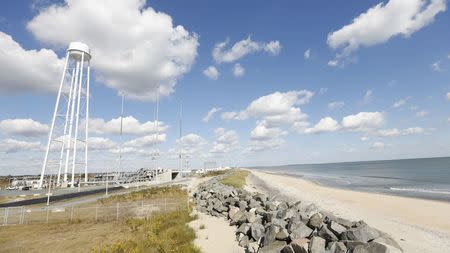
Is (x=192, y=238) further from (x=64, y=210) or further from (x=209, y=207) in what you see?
(x=64, y=210)

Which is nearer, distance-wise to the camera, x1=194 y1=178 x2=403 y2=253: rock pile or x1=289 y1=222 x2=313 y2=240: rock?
x1=194 y1=178 x2=403 y2=253: rock pile

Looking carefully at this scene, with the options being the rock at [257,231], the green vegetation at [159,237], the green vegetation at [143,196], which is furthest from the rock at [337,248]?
the green vegetation at [143,196]

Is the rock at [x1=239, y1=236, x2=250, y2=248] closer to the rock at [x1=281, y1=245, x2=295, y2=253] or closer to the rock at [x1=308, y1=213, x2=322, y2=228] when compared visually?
the rock at [x1=308, y1=213, x2=322, y2=228]

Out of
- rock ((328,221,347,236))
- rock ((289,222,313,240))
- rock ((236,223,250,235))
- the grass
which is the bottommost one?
rock ((236,223,250,235))

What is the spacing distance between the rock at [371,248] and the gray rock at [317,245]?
1354 millimetres

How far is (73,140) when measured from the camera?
77938 millimetres

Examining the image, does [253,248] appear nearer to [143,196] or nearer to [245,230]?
[245,230]

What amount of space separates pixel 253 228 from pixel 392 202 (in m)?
28.1

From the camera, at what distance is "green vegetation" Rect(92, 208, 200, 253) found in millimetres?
16403

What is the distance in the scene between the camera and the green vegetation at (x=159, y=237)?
16403 millimetres

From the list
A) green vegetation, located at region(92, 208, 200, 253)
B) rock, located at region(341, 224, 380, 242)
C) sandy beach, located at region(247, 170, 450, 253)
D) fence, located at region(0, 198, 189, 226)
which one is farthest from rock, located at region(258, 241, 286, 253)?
fence, located at region(0, 198, 189, 226)

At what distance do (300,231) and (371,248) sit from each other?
4209 millimetres

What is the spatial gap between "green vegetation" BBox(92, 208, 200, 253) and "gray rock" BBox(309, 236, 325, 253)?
5989 millimetres

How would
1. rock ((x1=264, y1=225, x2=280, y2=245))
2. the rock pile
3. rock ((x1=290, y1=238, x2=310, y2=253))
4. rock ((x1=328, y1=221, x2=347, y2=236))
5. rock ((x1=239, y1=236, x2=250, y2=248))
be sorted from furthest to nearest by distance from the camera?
1. rock ((x1=239, y1=236, x2=250, y2=248))
2. rock ((x1=264, y1=225, x2=280, y2=245))
3. rock ((x1=328, y1=221, x2=347, y2=236))
4. rock ((x1=290, y1=238, x2=310, y2=253))
5. the rock pile
